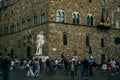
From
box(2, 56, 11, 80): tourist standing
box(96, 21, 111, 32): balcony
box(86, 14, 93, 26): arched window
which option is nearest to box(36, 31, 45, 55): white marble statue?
box(86, 14, 93, 26): arched window

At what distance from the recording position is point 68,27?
142 feet

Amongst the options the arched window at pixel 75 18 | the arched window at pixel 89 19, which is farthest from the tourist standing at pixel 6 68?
the arched window at pixel 89 19

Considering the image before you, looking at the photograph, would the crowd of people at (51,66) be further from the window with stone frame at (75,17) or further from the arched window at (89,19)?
the arched window at (89,19)

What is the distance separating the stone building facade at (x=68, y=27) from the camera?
137 ft

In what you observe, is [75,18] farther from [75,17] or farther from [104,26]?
[104,26]

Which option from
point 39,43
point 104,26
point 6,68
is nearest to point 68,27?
point 39,43

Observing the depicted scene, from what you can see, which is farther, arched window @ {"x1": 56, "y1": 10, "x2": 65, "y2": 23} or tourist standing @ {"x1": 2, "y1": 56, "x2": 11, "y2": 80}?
arched window @ {"x1": 56, "y1": 10, "x2": 65, "y2": 23}

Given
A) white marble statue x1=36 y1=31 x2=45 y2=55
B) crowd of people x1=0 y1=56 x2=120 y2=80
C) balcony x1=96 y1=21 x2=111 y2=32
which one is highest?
balcony x1=96 y1=21 x2=111 y2=32

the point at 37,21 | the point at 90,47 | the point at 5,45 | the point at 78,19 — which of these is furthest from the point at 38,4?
the point at 5,45

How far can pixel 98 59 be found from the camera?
45.4 meters

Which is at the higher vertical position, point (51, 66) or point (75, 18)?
point (75, 18)

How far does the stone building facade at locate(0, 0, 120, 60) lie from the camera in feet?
137

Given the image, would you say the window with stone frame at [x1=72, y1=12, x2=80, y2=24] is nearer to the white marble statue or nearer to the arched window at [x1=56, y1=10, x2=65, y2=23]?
the arched window at [x1=56, y1=10, x2=65, y2=23]

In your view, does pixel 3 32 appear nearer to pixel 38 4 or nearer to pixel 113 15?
pixel 38 4
